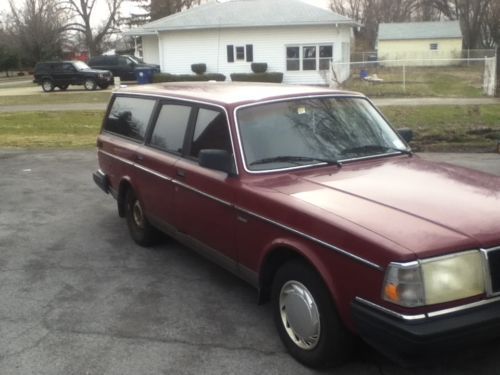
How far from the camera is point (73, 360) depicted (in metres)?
3.78

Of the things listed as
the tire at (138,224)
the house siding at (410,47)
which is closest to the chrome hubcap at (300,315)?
the tire at (138,224)

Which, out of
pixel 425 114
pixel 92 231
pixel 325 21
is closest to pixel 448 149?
pixel 425 114

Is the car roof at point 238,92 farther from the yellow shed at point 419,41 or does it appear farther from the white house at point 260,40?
the yellow shed at point 419,41

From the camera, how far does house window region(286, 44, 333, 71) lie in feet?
104

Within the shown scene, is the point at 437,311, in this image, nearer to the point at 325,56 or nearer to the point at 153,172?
the point at 153,172

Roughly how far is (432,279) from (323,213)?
763mm

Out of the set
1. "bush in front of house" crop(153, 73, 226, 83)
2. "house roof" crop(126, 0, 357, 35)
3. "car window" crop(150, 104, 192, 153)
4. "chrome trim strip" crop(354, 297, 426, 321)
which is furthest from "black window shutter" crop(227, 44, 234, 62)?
"chrome trim strip" crop(354, 297, 426, 321)

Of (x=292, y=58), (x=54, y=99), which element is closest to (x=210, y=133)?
(x=54, y=99)

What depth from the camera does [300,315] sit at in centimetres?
355

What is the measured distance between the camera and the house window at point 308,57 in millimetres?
31891

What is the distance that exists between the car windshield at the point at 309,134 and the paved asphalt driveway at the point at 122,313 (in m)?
1.23

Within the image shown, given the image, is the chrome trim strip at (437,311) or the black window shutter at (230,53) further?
the black window shutter at (230,53)

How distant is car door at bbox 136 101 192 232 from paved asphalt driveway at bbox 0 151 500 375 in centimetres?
57

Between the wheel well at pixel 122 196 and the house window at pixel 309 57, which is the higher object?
the house window at pixel 309 57
